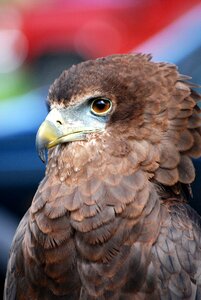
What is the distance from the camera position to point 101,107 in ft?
11.5

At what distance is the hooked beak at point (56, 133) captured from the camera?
348cm

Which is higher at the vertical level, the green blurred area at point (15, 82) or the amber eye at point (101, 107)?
the green blurred area at point (15, 82)

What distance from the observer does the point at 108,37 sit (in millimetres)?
9836

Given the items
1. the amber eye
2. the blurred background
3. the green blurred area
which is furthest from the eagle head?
the green blurred area

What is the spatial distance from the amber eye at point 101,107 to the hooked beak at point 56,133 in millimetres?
98

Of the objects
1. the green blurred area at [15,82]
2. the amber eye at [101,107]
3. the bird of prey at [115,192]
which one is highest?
the green blurred area at [15,82]

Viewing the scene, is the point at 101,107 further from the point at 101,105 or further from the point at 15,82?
the point at 15,82

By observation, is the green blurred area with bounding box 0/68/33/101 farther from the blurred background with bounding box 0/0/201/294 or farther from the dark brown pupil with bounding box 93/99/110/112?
the dark brown pupil with bounding box 93/99/110/112

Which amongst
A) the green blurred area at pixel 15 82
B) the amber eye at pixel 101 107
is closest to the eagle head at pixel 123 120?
the amber eye at pixel 101 107

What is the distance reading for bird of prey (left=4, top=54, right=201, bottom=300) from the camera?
134 inches

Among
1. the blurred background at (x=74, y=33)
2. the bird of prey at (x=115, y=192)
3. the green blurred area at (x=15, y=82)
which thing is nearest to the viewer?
the bird of prey at (x=115, y=192)

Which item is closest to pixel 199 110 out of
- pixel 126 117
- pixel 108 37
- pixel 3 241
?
pixel 126 117

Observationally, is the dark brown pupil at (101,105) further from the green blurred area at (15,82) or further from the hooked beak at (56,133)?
the green blurred area at (15,82)

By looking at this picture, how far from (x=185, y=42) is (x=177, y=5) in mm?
3448
